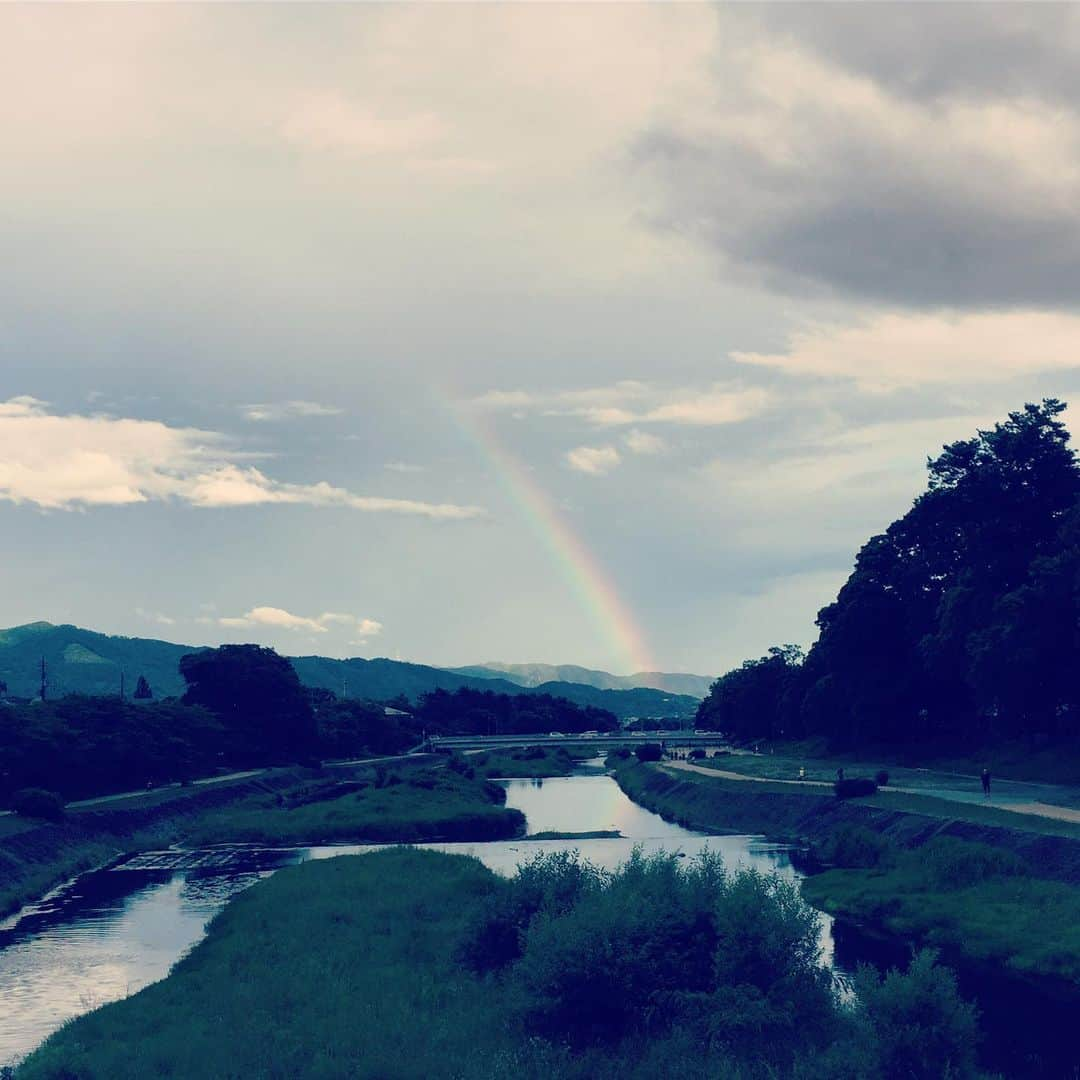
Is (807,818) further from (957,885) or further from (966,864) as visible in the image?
(957,885)

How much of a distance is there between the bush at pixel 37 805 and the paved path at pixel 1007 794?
183 ft

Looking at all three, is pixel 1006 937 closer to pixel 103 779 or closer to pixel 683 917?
pixel 683 917

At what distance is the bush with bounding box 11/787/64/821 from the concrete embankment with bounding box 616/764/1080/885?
47562mm

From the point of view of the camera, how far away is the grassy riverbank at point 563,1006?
30781mm

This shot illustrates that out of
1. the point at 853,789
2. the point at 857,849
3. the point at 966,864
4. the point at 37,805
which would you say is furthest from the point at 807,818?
the point at 37,805

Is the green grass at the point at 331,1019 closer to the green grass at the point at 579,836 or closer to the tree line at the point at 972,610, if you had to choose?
the green grass at the point at 579,836

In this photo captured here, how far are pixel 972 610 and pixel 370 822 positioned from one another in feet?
161

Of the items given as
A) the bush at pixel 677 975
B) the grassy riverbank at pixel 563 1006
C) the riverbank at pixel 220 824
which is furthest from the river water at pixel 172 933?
the bush at pixel 677 975

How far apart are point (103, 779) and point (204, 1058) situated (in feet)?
269

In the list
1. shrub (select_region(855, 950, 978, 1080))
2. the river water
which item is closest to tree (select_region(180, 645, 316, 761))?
the river water

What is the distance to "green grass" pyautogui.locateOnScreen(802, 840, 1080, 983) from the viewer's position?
159ft

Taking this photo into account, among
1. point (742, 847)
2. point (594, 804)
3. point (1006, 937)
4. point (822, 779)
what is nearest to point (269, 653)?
point (594, 804)

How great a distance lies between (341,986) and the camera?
41.5 meters

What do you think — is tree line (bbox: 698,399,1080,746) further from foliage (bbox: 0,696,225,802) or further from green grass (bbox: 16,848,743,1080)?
foliage (bbox: 0,696,225,802)
